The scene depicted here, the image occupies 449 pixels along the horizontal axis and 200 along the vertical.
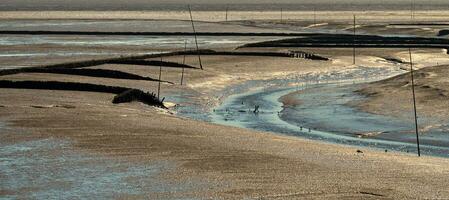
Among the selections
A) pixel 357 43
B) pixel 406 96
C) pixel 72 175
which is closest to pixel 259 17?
pixel 357 43

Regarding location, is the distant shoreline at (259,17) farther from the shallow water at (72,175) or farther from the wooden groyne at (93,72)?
the shallow water at (72,175)

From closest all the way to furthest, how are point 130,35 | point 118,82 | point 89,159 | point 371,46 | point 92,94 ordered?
1. point 89,159
2. point 92,94
3. point 118,82
4. point 371,46
5. point 130,35

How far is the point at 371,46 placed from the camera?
171 ft

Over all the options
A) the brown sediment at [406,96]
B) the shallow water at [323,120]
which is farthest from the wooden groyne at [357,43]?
the shallow water at [323,120]

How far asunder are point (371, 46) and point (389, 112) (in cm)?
2830

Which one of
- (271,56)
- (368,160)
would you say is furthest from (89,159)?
(271,56)

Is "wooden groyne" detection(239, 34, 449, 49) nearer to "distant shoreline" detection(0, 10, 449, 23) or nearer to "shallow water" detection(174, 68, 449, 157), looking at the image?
"shallow water" detection(174, 68, 449, 157)

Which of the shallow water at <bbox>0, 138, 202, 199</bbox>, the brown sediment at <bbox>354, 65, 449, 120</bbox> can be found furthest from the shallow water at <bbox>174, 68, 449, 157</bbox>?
the shallow water at <bbox>0, 138, 202, 199</bbox>

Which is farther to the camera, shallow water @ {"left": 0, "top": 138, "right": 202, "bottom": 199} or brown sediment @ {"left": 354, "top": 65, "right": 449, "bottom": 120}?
brown sediment @ {"left": 354, "top": 65, "right": 449, "bottom": 120}

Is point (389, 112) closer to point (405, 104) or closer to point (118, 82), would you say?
point (405, 104)

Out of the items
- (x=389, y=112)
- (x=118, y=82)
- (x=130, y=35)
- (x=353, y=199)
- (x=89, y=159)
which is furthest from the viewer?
(x=130, y=35)

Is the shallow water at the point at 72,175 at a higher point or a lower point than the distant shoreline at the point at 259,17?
higher

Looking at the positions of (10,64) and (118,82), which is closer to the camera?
(118,82)

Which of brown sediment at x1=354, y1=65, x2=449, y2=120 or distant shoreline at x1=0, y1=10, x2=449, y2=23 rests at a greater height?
brown sediment at x1=354, y1=65, x2=449, y2=120
